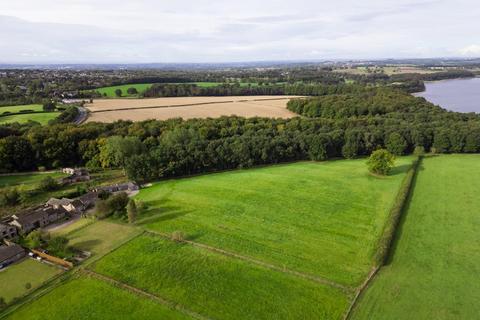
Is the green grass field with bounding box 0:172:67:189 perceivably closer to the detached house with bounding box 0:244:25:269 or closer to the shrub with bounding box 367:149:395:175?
the detached house with bounding box 0:244:25:269

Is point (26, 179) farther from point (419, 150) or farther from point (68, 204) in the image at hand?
point (419, 150)

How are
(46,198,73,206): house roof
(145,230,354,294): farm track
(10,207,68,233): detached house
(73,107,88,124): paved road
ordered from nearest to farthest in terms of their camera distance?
1. (145,230,354,294): farm track
2. (10,207,68,233): detached house
3. (46,198,73,206): house roof
4. (73,107,88,124): paved road

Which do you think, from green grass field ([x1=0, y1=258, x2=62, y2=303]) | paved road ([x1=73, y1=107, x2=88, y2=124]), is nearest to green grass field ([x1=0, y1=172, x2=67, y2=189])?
green grass field ([x1=0, y1=258, x2=62, y2=303])

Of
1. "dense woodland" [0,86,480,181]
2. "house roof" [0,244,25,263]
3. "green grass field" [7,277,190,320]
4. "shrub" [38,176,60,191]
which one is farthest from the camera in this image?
"dense woodland" [0,86,480,181]

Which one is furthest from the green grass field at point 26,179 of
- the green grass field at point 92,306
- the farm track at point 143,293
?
the green grass field at point 92,306

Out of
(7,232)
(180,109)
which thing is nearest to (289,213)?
(7,232)

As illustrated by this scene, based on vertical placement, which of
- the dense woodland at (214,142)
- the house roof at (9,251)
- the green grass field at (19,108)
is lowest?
the house roof at (9,251)

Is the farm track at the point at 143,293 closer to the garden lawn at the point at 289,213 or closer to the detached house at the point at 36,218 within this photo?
the garden lawn at the point at 289,213

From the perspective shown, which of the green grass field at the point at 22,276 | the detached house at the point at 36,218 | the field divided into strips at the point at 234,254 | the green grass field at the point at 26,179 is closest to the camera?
the field divided into strips at the point at 234,254
